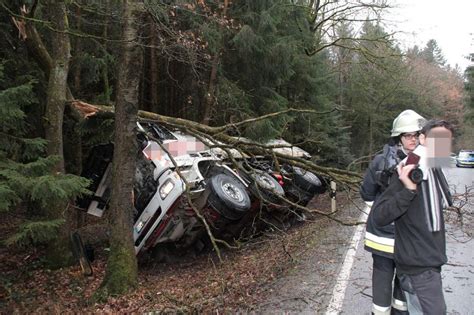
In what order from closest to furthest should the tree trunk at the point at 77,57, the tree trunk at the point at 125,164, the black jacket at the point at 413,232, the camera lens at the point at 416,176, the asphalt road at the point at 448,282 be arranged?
the camera lens at the point at 416,176 < the black jacket at the point at 413,232 < the asphalt road at the point at 448,282 < the tree trunk at the point at 125,164 < the tree trunk at the point at 77,57

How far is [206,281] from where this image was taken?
681cm

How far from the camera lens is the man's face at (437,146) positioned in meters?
3.01

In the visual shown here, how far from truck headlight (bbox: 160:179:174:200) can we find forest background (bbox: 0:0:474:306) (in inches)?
50.1

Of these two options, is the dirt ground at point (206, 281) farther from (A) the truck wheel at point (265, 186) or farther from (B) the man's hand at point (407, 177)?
(B) the man's hand at point (407, 177)

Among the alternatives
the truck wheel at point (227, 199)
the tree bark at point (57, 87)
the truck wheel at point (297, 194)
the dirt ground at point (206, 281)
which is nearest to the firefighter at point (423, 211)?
the dirt ground at point (206, 281)

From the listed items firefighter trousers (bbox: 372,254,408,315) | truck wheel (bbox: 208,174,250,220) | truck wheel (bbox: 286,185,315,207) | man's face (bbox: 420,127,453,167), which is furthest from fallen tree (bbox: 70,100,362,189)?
man's face (bbox: 420,127,453,167)

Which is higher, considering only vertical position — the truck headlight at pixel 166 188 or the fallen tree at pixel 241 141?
the fallen tree at pixel 241 141

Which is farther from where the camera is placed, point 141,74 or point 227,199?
point 141,74

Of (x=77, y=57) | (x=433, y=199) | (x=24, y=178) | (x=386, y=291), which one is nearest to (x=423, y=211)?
(x=433, y=199)

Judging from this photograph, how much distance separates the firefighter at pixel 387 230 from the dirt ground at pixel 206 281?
129 cm

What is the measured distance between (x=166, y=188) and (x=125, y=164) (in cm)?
126

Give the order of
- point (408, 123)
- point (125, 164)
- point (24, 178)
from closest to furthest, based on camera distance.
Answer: point (408, 123), point (24, 178), point (125, 164)

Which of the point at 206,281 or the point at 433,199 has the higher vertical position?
the point at 433,199

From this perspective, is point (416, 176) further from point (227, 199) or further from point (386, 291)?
point (227, 199)
